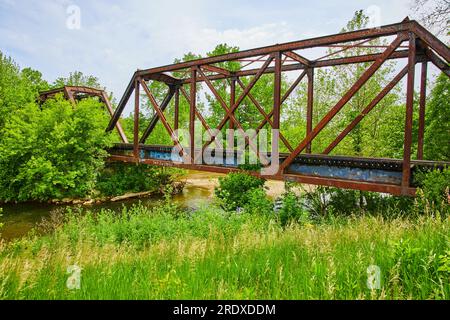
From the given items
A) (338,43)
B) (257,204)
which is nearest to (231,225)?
(257,204)

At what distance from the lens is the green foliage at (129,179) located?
708 inches

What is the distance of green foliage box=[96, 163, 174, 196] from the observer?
59.0 ft

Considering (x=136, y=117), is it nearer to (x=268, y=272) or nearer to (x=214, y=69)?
(x=214, y=69)

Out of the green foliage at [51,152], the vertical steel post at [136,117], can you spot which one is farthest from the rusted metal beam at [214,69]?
the green foliage at [51,152]

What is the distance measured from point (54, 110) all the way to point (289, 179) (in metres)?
14.1

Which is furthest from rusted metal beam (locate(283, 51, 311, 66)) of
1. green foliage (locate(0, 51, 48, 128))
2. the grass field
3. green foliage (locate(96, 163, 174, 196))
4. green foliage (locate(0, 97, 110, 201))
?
green foliage (locate(0, 51, 48, 128))

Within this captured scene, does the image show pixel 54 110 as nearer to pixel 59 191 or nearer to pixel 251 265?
pixel 59 191

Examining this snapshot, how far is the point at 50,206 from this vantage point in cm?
1523

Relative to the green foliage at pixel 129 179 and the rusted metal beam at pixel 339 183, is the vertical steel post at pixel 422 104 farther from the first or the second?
the green foliage at pixel 129 179

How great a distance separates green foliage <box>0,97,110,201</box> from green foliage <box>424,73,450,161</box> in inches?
634

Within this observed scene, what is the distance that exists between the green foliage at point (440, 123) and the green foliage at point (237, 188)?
19.4 ft

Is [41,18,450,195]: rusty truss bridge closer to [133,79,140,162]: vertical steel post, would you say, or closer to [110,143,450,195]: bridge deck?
[110,143,450,195]: bridge deck
